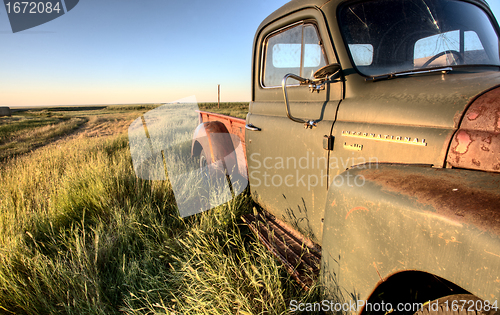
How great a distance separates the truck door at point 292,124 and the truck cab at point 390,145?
0.01 m

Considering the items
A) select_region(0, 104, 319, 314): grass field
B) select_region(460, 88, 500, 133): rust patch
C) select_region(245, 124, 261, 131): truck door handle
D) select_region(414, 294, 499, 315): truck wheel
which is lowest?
select_region(0, 104, 319, 314): grass field

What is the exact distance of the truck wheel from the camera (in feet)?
2.73

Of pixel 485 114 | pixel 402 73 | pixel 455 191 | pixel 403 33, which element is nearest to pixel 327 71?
pixel 402 73

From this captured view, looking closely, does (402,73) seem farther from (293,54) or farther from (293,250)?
(293,250)

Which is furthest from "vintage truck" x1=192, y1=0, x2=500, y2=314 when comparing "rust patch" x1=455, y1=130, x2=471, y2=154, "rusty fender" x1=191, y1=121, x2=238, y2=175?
"rusty fender" x1=191, y1=121, x2=238, y2=175

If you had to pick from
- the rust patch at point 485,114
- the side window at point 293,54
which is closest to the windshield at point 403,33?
the side window at point 293,54

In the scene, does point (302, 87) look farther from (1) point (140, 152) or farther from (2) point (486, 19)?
(1) point (140, 152)

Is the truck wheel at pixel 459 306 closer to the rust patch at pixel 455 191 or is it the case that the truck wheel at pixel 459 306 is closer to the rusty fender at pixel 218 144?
the rust patch at pixel 455 191

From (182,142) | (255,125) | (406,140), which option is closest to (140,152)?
(182,142)

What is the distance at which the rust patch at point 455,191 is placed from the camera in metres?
0.80

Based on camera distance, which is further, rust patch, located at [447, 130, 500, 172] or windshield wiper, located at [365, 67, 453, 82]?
windshield wiper, located at [365, 67, 453, 82]

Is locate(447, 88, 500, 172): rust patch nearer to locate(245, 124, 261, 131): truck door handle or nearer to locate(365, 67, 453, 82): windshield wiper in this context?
locate(365, 67, 453, 82): windshield wiper

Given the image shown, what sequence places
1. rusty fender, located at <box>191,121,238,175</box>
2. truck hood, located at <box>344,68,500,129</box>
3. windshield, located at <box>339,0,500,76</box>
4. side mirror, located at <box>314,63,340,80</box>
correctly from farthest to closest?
rusty fender, located at <box>191,121,238,175</box> → windshield, located at <box>339,0,500,76</box> → side mirror, located at <box>314,63,340,80</box> → truck hood, located at <box>344,68,500,129</box>

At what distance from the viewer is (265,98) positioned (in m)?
2.49
